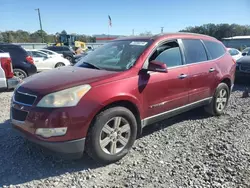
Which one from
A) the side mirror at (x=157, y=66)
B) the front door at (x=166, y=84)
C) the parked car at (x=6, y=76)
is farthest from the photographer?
the parked car at (x=6, y=76)

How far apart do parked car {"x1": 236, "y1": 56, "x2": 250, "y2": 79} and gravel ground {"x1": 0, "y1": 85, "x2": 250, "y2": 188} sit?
478 centimetres

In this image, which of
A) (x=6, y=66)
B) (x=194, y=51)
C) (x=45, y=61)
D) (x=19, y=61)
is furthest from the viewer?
(x=45, y=61)

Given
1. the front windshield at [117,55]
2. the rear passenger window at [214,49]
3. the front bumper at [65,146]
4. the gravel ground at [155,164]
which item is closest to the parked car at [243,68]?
the rear passenger window at [214,49]

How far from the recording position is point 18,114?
3.04m

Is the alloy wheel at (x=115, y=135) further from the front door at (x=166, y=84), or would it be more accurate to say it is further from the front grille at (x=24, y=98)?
the front grille at (x=24, y=98)

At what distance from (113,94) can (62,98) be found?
2.11 feet

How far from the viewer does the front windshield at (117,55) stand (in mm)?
3631

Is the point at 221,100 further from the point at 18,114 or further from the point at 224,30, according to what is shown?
the point at 224,30

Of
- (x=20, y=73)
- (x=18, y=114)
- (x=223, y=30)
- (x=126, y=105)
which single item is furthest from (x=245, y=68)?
(x=223, y=30)

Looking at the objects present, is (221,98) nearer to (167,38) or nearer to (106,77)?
(167,38)

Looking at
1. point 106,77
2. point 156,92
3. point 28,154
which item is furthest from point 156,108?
point 28,154

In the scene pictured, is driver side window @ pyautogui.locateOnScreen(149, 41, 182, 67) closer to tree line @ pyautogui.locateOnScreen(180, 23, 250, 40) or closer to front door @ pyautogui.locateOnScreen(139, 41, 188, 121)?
front door @ pyautogui.locateOnScreen(139, 41, 188, 121)

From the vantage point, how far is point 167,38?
13.2 ft

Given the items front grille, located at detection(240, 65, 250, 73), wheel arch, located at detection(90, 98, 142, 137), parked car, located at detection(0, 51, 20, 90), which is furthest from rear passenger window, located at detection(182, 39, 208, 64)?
front grille, located at detection(240, 65, 250, 73)
